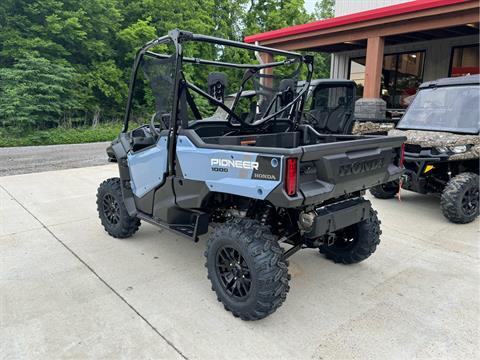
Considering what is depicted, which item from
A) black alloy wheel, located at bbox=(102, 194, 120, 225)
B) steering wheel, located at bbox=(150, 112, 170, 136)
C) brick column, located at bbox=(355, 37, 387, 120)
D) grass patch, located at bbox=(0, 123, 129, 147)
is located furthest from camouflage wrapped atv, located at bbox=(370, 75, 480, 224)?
grass patch, located at bbox=(0, 123, 129, 147)

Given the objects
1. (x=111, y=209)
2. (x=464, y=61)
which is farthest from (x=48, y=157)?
(x=464, y=61)

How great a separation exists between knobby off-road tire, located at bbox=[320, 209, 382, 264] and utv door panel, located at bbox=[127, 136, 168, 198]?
1.75 metres

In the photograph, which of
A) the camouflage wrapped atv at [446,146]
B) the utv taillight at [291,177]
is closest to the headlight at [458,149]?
the camouflage wrapped atv at [446,146]

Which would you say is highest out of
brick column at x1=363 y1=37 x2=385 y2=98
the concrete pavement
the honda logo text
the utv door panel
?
brick column at x1=363 y1=37 x2=385 y2=98

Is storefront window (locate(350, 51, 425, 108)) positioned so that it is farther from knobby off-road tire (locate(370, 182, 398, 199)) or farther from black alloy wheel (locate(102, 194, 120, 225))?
black alloy wheel (locate(102, 194, 120, 225))

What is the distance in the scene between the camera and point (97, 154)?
10.5 m

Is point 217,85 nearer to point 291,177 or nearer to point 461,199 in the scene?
point 291,177

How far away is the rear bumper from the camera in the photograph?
265 centimetres

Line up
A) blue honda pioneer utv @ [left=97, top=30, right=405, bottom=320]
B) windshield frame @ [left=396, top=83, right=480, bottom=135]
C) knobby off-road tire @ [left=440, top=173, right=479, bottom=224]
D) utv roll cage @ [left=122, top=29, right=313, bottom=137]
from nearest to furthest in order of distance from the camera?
blue honda pioneer utv @ [left=97, top=30, right=405, bottom=320]
utv roll cage @ [left=122, top=29, right=313, bottom=137]
knobby off-road tire @ [left=440, top=173, right=479, bottom=224]
windshield frame @ [left=396, top=83, right=480, bottom=135]

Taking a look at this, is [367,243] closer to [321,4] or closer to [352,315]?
[352,315]

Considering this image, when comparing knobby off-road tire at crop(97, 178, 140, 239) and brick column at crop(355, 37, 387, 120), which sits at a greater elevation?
brick column at crop(355, 37, 387, 120)

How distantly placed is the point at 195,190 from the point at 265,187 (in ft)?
2.59

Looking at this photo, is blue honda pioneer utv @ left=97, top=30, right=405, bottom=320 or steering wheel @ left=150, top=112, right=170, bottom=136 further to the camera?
steering wheel @ left=150, top=112, right=170, bottom=136

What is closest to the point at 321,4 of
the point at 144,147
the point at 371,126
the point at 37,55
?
the point at 37,55
